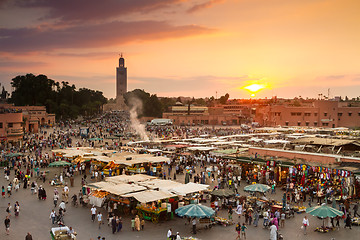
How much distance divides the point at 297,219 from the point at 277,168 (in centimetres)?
742

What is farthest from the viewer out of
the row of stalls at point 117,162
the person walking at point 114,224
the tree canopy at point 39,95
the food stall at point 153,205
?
the tree canopy at point 39,95

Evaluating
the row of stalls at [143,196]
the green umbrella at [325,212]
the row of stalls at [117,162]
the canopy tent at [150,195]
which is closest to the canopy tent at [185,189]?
the row of stalls at [143,196]

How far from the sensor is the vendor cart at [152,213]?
56.7ft

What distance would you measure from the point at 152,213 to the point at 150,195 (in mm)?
910

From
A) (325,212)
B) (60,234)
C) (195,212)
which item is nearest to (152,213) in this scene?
(195,212)

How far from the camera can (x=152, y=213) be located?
57.0ft

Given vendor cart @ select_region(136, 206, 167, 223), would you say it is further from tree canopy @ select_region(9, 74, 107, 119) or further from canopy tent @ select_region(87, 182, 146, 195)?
tree canopy @ select_region(9, 74, 107, 119)

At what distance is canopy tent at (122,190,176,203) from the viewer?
16925 millimetres

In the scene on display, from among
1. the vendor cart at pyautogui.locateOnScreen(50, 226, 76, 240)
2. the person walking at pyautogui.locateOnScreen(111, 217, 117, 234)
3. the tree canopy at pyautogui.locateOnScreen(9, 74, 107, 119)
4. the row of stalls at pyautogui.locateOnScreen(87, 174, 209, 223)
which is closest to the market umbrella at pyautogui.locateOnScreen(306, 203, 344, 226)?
the row of stalls at pyautogui.locateOnScreen(87, 174, 209, 223)

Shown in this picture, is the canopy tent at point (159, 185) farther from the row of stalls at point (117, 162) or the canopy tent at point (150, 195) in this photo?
the row of stalls at point (117, 162)

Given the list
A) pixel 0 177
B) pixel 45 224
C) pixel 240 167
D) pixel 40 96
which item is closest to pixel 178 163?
pixel 240 167

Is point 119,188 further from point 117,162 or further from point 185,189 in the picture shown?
point 117,162

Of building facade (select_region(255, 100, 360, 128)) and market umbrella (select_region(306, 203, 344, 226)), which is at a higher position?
building facade (select_region(255, 100, 360, 128))

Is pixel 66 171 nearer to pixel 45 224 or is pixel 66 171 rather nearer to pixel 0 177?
pixel 0 177
